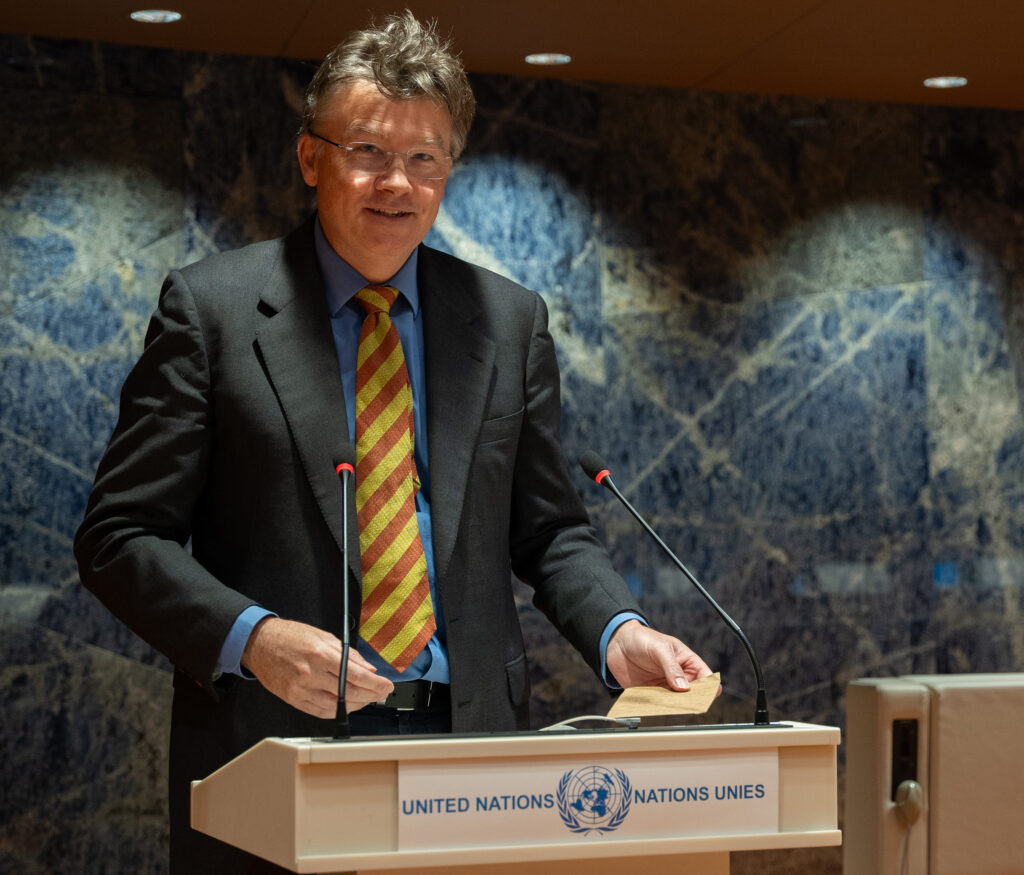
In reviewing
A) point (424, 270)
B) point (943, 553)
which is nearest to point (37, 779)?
point (424, 270)

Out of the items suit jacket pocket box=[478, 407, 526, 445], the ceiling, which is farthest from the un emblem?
the ceiling

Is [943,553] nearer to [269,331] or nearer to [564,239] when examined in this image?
[564,239]

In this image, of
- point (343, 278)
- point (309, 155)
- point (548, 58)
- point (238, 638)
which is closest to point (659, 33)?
point (548, 58)

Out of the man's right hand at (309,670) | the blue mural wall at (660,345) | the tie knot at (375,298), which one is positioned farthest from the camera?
the blue mural wall at (660,345)

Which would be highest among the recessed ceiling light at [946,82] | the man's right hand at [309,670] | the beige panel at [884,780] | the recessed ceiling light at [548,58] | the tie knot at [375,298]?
the recessed ceiling light at [946,82]

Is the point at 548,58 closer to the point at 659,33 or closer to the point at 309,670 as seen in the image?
the point at 659,33

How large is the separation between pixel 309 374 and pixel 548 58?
3.09m

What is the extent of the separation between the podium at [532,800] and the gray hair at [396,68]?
1023 millimetres

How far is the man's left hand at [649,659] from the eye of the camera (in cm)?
163

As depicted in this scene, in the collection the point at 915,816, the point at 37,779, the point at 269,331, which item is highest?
the point at 269,331

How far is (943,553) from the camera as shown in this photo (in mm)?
5266

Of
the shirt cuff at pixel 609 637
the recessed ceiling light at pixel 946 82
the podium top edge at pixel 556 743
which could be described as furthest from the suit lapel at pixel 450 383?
the recessed ceiling light at pixel 946 82

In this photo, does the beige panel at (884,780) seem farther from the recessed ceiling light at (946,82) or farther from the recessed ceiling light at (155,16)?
the recessed ceiling light at (946,82)

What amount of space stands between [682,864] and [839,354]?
4036mm
